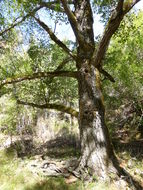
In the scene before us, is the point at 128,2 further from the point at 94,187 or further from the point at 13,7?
the point at 94,187

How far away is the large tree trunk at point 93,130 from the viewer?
10.7 ft

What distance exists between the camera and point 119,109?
8.15 metres

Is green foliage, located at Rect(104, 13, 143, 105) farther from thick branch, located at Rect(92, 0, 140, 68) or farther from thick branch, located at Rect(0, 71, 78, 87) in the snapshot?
thick branch, located at Rect(92, 0, 140, 68)

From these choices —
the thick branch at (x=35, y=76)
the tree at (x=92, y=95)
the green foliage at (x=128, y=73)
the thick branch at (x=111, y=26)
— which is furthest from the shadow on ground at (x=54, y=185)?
the green foliage at (x=128, y=73)

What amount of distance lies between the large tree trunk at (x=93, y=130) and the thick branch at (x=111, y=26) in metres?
0.24

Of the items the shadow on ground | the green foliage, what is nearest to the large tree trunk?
the shadow on ground

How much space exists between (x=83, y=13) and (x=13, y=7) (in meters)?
1.46

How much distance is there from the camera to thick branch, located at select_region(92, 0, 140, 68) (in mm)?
2930

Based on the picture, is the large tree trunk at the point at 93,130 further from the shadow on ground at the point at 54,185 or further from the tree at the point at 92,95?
the shadow on ground at the point at 54,185

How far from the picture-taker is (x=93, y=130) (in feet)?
11.1

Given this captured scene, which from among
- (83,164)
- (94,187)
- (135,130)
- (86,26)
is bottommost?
(94,187)

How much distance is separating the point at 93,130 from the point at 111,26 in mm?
1799

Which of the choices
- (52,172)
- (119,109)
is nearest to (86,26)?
(52,172)

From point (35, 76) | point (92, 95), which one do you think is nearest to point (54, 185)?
point (92, 95)
